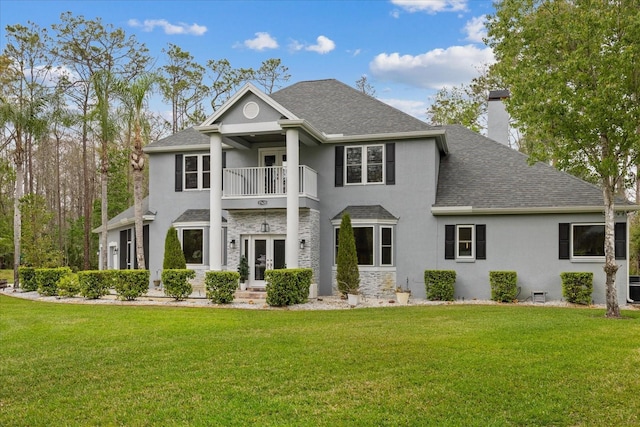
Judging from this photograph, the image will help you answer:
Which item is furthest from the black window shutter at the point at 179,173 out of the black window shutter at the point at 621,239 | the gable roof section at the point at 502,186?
the black window shutter at the point at 621,239

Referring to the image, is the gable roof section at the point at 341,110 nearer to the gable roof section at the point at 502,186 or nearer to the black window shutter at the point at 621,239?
the gable roof section at the point at 502,186

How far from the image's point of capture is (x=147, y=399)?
255 inches

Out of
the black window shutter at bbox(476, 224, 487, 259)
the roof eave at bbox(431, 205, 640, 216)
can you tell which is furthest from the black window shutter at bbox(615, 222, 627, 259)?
the black window shutter at bbox(476, 224, 487, 259)

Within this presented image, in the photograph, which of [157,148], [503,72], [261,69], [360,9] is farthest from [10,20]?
[503,72]

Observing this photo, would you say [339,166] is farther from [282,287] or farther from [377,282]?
[282,287]

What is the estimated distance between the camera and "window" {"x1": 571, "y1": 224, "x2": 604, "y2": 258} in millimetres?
17297

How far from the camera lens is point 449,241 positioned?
18.6 meters

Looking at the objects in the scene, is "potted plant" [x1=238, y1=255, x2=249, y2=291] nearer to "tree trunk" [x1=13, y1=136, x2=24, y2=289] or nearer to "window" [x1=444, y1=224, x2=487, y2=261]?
"window" [x1=444, y1=224, x2=487, y2=261]

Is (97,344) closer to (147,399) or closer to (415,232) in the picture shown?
(147,399)

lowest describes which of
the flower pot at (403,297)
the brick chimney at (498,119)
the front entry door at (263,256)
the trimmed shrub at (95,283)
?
the flower pot at (403,297)

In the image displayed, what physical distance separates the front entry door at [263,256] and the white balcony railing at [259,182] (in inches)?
62.8

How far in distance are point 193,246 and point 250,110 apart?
18.2 ft

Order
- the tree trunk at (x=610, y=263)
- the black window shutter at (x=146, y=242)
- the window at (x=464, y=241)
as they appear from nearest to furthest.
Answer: the tree trunk at (x=610, y=263)
the window at (x=464, y=241)
the black window shutter at (x=146, y=242)

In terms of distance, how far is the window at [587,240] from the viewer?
681 inches
